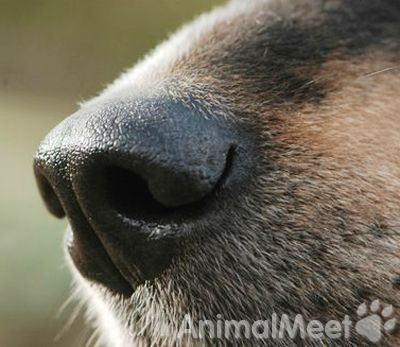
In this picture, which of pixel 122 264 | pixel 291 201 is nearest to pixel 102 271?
pixel 122 264

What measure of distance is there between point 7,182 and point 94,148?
3.12m

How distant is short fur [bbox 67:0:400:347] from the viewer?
1.59 meters

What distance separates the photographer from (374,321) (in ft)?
5.17

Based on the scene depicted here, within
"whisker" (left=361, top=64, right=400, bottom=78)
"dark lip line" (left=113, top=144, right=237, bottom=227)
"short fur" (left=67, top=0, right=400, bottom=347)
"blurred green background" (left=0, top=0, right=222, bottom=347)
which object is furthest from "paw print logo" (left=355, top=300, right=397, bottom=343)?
"blurred green background" (left=0, top=0, right=222, bottom=347)

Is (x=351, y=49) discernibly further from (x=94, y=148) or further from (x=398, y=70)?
(x=94, y=148)

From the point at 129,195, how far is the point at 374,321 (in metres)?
0.50

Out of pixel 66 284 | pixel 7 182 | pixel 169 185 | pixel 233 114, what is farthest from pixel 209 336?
pixel 7 182

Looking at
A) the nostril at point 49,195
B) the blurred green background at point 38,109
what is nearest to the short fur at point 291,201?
the nostril at point 49,195

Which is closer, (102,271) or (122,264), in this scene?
(122,264)

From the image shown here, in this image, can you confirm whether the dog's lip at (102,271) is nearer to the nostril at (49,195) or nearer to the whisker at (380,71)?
the nostril at (49,195)

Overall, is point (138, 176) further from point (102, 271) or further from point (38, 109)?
point (38, 109)

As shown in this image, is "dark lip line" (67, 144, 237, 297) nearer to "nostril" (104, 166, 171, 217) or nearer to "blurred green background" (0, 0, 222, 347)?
"nostril" (104, 166, 171, 217)

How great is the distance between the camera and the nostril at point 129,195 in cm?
152

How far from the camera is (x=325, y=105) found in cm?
178
